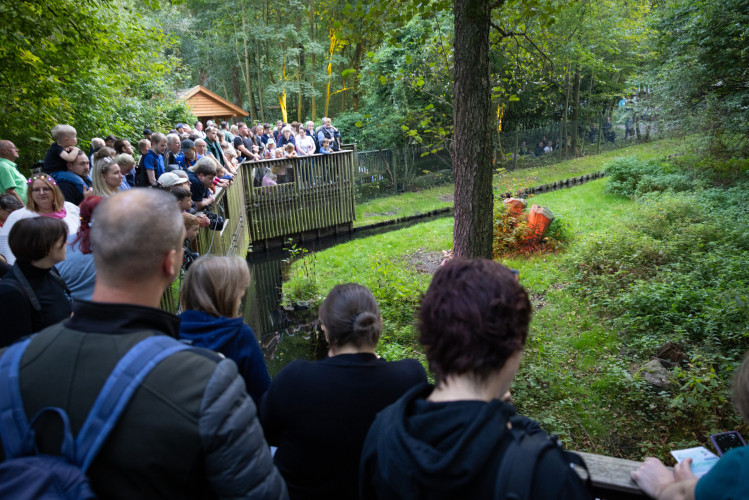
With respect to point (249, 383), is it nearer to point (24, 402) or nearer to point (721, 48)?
point (24, 402)

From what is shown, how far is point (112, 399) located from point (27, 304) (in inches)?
64.3

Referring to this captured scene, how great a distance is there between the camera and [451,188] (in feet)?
61.7

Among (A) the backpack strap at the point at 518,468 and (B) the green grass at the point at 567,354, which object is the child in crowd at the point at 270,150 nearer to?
(B) the green grass at the point at 567,354

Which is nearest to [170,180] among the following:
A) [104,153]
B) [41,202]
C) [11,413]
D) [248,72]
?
[104,153]

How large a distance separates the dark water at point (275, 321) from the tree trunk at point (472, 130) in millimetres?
3208

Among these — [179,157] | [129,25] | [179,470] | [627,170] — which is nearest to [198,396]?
[179,470]

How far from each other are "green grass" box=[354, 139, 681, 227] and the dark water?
141 inches

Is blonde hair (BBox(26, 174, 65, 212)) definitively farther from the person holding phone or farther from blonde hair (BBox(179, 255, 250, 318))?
the person holding phone

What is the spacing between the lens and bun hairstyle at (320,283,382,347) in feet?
6.30

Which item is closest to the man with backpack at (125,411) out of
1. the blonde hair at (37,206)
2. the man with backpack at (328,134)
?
the blonde hair at (37,206)

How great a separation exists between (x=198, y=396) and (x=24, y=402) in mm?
421

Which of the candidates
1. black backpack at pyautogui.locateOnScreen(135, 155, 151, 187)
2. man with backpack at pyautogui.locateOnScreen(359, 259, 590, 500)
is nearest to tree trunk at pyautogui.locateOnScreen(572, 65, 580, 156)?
black backpack at pyautogui.locateOnScreen(135, 155, 151, 187)

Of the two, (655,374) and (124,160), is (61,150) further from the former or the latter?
(655,374)

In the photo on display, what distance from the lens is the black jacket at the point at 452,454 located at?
3.65 feet
